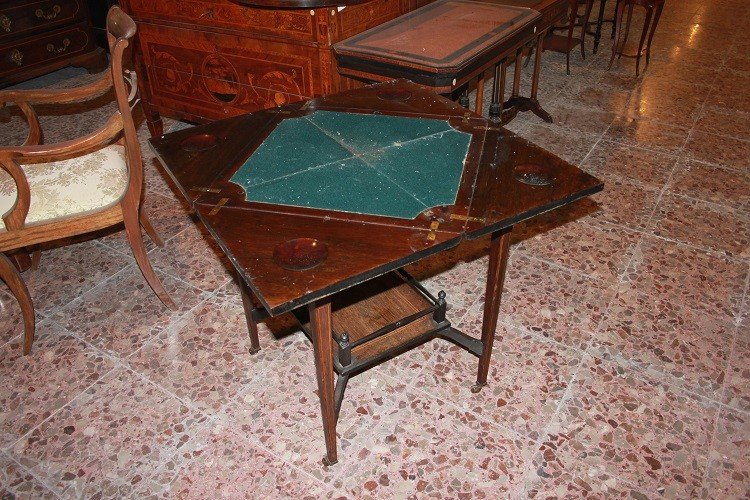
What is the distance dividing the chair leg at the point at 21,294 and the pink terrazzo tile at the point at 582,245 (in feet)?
6.89

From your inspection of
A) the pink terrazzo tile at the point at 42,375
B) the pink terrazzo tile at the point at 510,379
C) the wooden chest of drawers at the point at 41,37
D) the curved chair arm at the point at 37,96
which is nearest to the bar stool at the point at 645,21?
the pink terrazzo tile at the point at 510,379

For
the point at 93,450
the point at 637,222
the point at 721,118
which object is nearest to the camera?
the point at 93,450

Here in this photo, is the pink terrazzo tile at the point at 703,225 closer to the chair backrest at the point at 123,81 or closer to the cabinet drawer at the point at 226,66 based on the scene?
the cabinet drawer at the point at 226,66

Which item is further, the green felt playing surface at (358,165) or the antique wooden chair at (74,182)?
the antique wooden chair at (74,182)

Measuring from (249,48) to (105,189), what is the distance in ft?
4.21

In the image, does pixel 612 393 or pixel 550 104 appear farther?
pixel 550 104

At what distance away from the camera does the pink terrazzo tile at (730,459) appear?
5.81 ft

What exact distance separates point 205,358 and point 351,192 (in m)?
1.00

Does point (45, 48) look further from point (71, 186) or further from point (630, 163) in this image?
point (630, 163)

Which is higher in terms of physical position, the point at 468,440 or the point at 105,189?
the point at 105,189

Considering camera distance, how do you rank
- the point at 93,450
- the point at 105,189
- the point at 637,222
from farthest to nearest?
the point at 637,222 < the point at 105,189 < the point at 93,450

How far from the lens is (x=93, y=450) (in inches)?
75.1

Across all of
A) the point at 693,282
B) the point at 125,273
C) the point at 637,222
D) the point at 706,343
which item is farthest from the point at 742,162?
the point at 125,273

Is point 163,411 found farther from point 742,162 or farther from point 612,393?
point 742,162
